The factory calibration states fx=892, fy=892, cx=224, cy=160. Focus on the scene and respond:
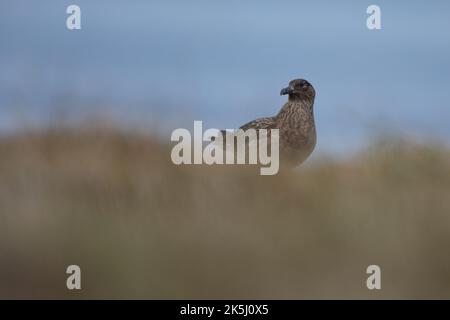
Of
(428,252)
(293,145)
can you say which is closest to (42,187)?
(428,252)

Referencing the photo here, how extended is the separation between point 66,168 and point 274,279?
256 centimetres

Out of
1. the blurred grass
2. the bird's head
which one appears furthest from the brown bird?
the blurred grass

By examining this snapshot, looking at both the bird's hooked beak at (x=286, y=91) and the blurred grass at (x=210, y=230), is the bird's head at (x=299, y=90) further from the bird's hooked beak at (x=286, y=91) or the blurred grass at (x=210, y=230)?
the blurred grass at (x=210, y=230)

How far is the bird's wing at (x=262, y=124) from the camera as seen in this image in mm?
10957

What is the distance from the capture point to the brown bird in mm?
10375

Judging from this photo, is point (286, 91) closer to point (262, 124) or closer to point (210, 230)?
point (262, 124)

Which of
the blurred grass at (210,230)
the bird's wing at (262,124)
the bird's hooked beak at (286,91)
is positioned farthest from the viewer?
the bird's hooked beak at (286,91)

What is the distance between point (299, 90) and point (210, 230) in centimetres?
527

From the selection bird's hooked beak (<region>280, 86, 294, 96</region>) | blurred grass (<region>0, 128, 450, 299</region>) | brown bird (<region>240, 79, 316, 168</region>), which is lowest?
blurred grass (<region>0, 128, 450, 299</region>)

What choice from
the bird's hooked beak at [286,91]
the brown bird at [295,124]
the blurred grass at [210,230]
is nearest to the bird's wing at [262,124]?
the brown bird at [295,124]

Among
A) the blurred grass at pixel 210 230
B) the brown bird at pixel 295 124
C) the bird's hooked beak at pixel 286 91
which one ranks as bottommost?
the blurred grass at pixel 210 230

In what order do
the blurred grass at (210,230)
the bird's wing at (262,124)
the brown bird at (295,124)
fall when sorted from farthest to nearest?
the bird's wing at (262,124)
the brown bird at (295,124)
the blurred grass at (210,230)

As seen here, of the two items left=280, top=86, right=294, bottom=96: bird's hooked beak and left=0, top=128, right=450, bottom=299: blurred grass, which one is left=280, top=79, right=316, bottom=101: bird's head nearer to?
left=280, top=86, right=294, bottom=96: bird's hooked beak
